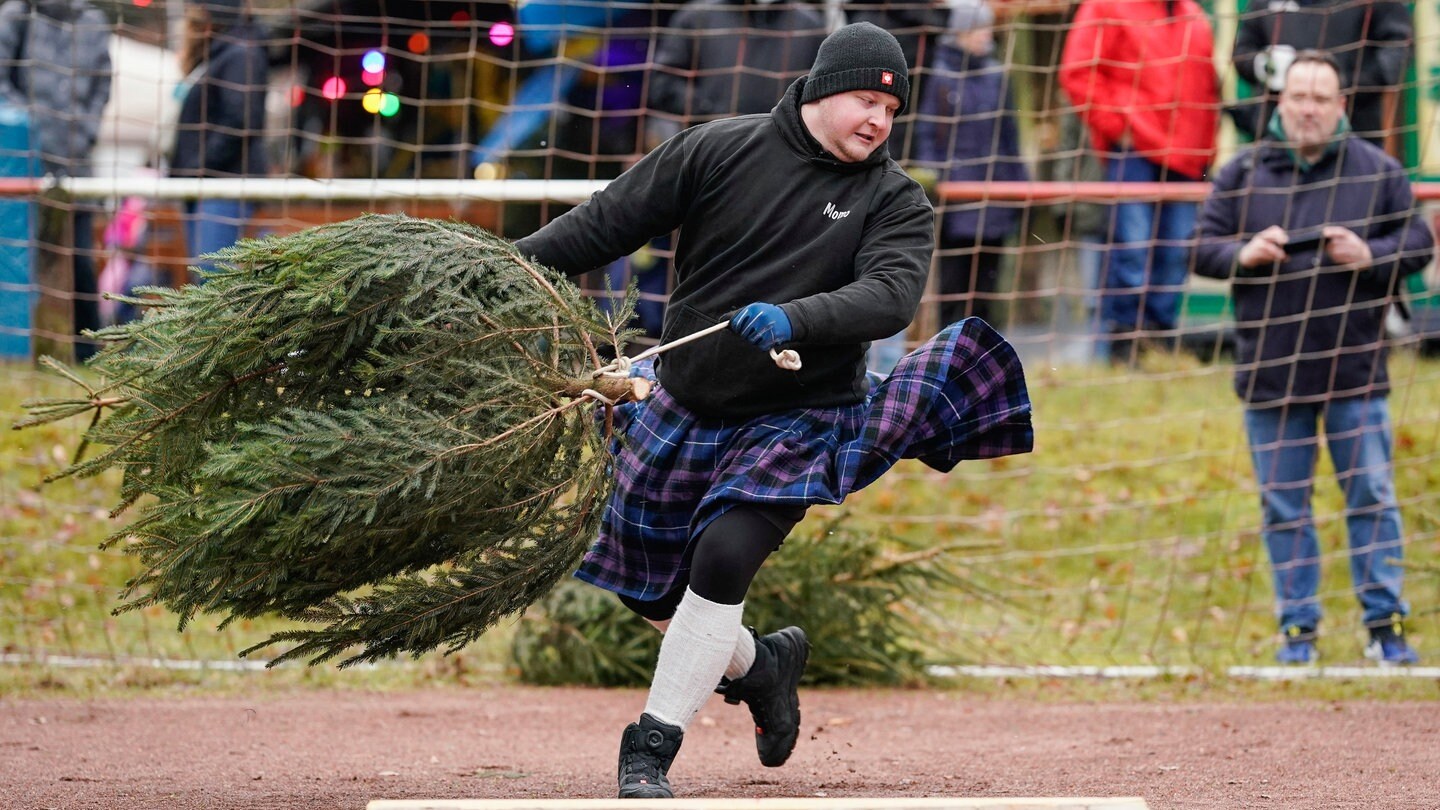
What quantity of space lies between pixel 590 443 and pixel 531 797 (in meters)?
0.96

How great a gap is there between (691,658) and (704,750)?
163 centimetres

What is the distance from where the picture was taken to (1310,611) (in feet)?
23.0

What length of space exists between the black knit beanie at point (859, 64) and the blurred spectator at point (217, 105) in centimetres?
521

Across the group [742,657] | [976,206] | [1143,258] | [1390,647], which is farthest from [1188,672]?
[1143,258]

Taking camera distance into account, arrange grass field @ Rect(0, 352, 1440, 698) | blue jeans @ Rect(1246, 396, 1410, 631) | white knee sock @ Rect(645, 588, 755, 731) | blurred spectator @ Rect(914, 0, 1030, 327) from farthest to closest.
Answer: blurred spectator @ Rect(914, 0, 1030, 327) < grass field @ Rect(0, 352, 1440, 698) < blue jeans @ Rect(1246, 396, 1410, 631) < white knee sock @ Rect(645, 588, 755, 731)

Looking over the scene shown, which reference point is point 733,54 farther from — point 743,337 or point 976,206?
point 743,337

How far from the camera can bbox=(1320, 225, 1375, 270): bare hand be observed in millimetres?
6770

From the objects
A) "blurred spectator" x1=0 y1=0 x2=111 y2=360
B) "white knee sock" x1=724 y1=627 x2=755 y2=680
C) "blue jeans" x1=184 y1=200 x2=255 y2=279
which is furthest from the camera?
"blue jeans" x1=184 y1=200 x2=255 y2=279

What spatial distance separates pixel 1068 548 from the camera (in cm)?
845

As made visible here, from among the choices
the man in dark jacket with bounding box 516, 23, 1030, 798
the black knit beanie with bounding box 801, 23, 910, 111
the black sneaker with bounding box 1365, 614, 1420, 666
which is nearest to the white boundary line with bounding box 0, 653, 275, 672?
the man in dark jacket with bounding box 516, 23, 1030, 798

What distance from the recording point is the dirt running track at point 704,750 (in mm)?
4629

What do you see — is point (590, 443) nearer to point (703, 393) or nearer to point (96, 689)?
point (703, 393)

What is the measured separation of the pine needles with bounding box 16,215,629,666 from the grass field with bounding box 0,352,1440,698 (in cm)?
277

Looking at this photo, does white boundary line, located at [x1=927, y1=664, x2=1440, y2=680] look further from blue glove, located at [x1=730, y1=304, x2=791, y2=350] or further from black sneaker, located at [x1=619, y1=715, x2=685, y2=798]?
blue glove, located at [x1=730, y1=304, x2=791, y2=350]
